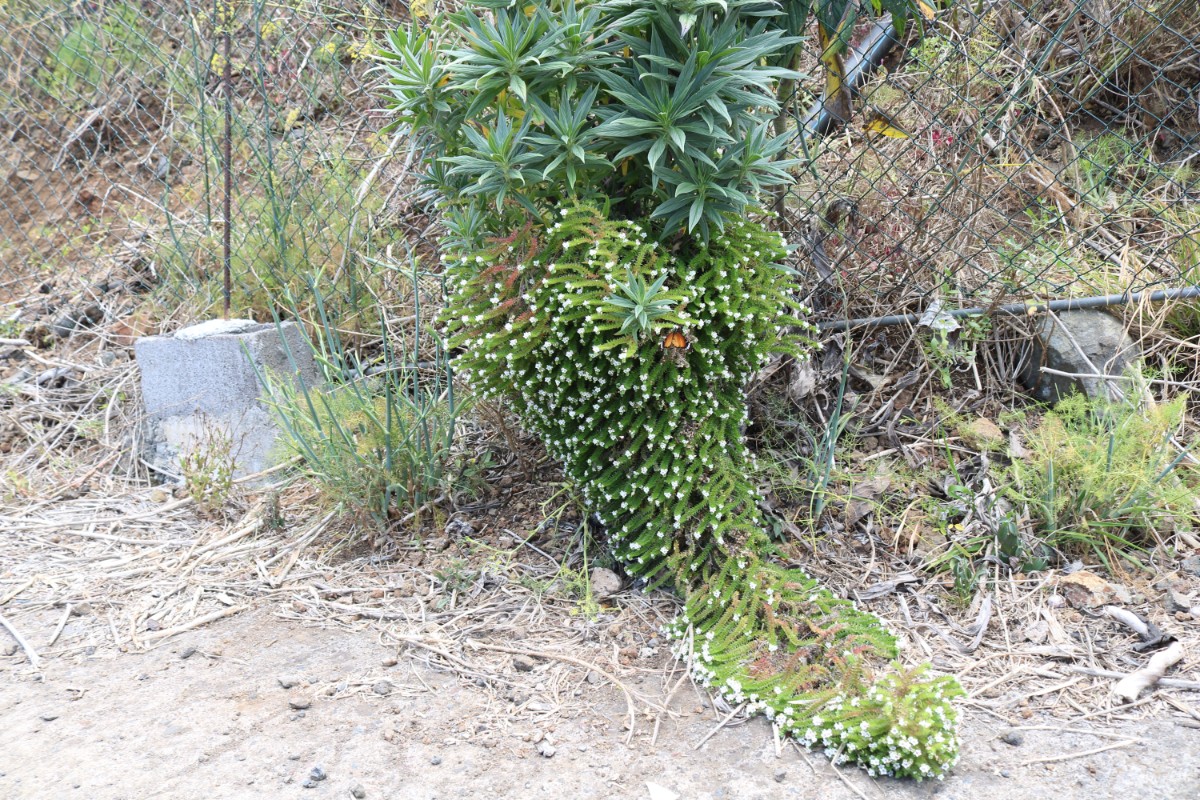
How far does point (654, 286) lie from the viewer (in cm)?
195

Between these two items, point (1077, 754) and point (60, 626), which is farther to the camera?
point (60, 626)

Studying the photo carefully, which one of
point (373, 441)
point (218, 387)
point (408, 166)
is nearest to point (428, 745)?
point (373, 441)

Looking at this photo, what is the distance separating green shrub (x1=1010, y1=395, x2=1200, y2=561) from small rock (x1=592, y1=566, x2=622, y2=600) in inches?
46.2

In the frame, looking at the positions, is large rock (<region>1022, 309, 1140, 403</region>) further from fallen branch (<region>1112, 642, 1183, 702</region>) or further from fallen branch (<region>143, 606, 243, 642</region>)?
fallen branch (<region>143, 606, 243, 642</region>)

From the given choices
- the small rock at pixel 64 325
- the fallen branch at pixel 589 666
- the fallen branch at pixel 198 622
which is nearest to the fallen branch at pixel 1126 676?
→ the fallen branch at pixel 589 666

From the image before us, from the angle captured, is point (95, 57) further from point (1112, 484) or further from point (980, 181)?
point (1112, 484)

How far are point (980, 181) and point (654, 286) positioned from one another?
1.63 m

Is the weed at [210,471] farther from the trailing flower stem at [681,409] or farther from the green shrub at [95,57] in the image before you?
the green shrub at [95,57]

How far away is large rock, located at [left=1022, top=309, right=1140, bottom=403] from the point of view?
2.84 metres

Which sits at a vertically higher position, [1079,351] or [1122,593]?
[1079,351]

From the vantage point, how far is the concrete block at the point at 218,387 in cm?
338

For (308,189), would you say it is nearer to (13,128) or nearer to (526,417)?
(526,417)

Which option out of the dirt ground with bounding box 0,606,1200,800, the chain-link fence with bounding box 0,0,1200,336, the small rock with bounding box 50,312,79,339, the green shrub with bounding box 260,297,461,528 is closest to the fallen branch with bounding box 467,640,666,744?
the dirt ground with bounding box 0,606,1200,800

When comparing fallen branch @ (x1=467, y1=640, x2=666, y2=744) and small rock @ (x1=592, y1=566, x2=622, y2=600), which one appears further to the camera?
small rock @ (x1=592, y1=566, x2=622, y2=600)
